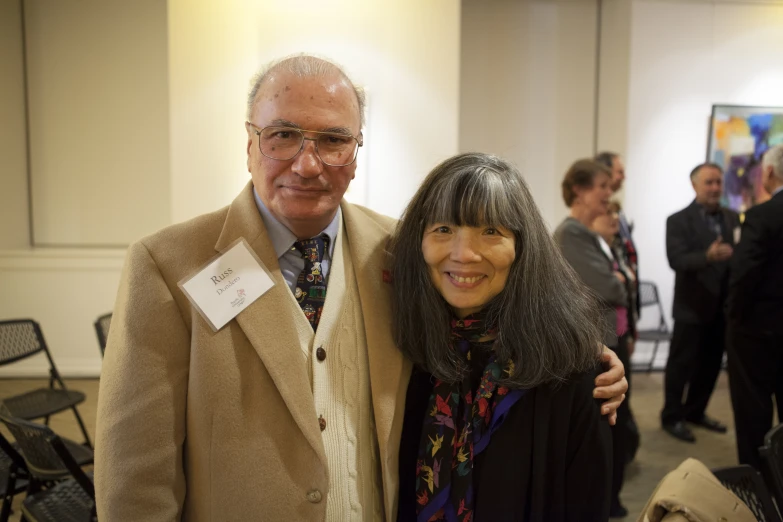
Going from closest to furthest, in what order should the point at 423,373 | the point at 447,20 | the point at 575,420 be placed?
the point at 575,420
the point at 423,373
the point at 447,20

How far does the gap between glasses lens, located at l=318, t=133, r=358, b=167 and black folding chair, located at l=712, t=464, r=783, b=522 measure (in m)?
1.36

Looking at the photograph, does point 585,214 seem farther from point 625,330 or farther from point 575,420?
point 575,420

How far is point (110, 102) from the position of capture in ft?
17.9

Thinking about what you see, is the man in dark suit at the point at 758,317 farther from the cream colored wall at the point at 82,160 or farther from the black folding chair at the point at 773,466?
the cream colored wall at the point at 82,160

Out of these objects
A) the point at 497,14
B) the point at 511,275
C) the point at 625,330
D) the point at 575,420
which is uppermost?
the point at 497,14

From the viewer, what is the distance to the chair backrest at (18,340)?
3.46m

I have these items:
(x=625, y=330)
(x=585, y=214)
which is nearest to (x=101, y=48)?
(x=585, y=214)

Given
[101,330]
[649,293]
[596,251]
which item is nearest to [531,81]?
[649,293]

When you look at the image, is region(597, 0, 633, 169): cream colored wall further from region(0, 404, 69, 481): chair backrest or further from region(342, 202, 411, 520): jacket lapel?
region(0, 404, 69, 481): chair backrest

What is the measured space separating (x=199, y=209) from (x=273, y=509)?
351 cm

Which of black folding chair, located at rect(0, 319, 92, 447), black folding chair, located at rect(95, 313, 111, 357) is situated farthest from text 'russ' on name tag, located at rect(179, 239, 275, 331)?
black folding chair, located at rect(0, 319, 92, 447)

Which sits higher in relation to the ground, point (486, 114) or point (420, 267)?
point (486, 114)

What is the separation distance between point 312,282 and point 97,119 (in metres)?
5.10

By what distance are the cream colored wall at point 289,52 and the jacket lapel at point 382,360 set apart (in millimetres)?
2967
